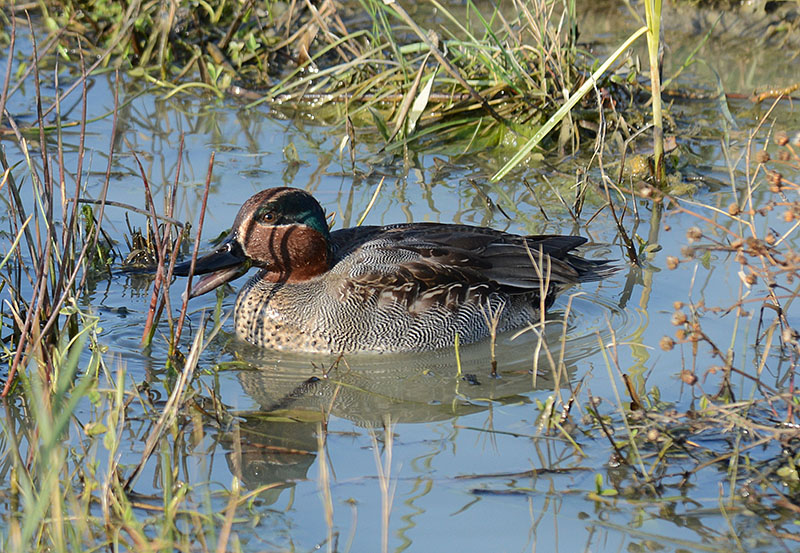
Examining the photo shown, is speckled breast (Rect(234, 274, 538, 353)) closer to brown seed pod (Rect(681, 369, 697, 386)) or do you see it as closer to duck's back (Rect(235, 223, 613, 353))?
duck's back (Rect(235, 223, 613, 353))

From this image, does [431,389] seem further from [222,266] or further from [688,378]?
[688,378]

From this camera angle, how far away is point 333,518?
12.6 feet

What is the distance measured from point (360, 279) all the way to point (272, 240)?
0.48m

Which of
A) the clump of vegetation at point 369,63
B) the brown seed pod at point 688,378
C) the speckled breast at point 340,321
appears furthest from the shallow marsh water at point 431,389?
the brown seed pod at point 688,378

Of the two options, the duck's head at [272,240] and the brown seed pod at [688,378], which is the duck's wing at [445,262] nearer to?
the duck's head at [272,240]

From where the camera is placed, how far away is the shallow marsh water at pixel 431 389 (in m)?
3.84

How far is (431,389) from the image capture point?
16.8ft

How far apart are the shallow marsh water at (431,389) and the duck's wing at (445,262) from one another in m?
0.29

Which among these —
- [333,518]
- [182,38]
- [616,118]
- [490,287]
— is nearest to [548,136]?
[616,118]

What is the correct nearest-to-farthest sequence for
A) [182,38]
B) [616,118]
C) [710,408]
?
[710,408] < [616,118] < [182,38]

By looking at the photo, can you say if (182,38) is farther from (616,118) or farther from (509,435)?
(509,435)

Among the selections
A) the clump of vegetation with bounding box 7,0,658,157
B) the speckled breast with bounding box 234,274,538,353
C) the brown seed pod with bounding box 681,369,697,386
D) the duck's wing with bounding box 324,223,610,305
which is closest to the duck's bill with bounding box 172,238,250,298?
the speckled breast with bounding box 234,274,538,353

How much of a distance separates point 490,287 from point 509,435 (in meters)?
1.45

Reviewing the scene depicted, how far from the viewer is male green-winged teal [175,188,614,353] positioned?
559 centimetres
